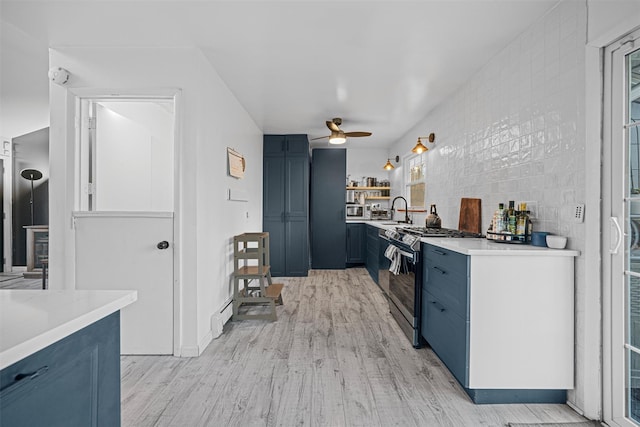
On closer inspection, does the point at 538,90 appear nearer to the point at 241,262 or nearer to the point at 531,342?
the point at 531,342

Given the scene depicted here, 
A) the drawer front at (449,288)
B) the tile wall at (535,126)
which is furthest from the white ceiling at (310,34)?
Result: the drawer front at (449,288)

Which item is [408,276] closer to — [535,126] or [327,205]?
[535,126]

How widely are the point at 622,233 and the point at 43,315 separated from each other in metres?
2.44

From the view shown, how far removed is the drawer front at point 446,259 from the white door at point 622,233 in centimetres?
71

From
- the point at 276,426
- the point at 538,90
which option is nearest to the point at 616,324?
the point at 538,90

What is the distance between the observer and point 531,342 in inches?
75.7

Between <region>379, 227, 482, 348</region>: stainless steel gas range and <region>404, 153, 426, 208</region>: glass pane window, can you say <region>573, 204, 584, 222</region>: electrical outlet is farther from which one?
<region>404, 153, 426, 208</region>: glass pane window

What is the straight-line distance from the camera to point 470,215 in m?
3.14

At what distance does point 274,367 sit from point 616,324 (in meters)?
2.10

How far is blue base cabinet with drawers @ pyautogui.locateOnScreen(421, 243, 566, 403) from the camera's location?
1959mm

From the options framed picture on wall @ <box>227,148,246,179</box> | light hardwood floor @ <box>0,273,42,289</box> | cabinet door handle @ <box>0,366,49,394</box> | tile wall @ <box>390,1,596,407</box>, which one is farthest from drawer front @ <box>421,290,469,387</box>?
light hardwood floor @ <box>0,273,42,289</box>

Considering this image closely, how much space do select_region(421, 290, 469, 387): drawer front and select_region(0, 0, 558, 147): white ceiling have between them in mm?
1955

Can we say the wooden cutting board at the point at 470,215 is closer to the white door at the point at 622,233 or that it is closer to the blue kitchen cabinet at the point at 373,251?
the white door at the point at 622,233

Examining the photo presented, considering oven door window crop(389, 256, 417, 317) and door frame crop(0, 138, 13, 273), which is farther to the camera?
door frame crop(0, 138, 13, 273)
